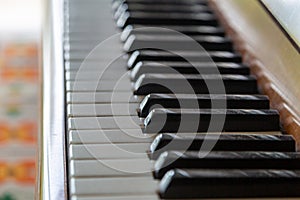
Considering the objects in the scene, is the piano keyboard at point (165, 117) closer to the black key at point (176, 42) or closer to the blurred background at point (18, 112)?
the black key at point (176, 42)

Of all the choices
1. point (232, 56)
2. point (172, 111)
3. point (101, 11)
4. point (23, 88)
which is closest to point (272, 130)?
point (172, 111)

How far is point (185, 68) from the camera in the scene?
1242 mm

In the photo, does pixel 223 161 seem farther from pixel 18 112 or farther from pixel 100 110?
pixel 18 112

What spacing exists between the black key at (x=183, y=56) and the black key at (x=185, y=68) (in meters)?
0.02

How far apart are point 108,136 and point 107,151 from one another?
0.05m

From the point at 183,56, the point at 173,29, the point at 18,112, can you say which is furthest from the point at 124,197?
the point at 18,112

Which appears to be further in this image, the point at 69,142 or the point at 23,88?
the point at 23,88

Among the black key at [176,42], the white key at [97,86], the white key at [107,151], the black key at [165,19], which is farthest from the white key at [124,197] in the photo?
the black key at [165,19]

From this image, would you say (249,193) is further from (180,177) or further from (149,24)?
(149,24)

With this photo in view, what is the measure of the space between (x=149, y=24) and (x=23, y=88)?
94 cm

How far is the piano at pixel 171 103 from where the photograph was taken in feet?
2.93

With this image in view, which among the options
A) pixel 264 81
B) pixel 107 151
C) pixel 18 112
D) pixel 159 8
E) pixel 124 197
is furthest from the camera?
pixel 18 112

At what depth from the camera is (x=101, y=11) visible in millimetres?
1555

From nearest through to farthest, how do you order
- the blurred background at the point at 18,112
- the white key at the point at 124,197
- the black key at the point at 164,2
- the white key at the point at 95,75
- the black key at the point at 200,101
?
the white key at the point at 124,197 → the black key at the point at 200,101 → the white key at the point at 95,75 → the black key at the point at 164,2 → the blurred background at the point at 18,112
